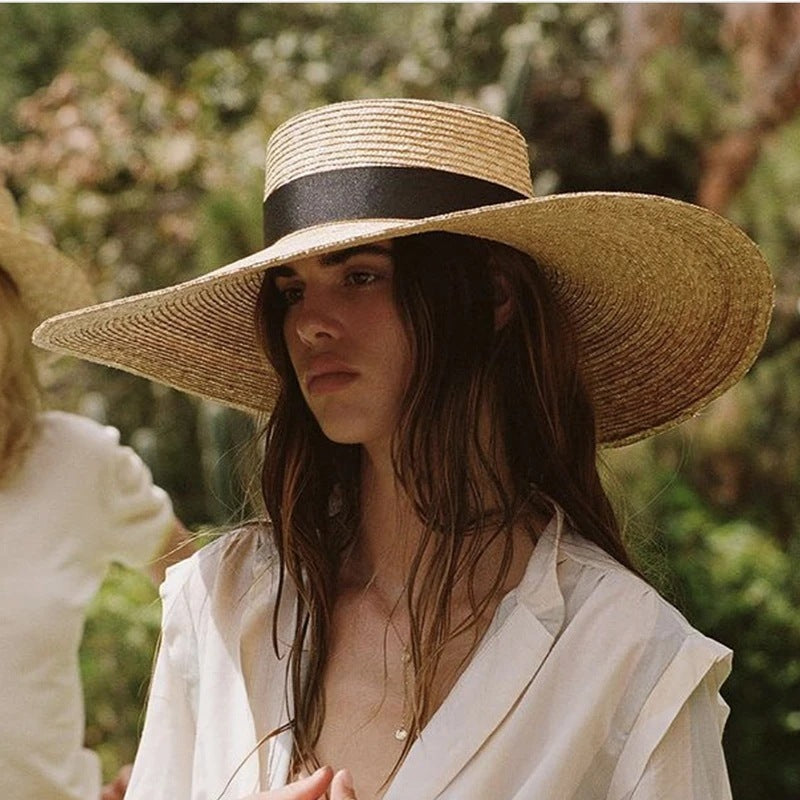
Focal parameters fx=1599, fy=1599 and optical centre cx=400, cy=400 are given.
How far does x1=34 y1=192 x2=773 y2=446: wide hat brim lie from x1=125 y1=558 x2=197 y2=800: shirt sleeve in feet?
1.22

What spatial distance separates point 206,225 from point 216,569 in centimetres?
437

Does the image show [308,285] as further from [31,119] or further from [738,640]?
[31,119]

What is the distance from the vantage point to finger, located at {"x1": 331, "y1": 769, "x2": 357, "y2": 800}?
1.72 m

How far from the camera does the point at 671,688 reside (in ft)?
5.73

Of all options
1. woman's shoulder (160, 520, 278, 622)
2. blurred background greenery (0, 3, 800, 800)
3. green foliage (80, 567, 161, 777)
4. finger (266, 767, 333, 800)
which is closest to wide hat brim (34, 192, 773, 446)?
woman's shoulder (160, 520, 278, 622)

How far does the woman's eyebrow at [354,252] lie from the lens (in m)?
1.89

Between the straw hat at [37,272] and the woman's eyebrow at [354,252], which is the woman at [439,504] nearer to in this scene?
the woman's eyebrow at [354,252]

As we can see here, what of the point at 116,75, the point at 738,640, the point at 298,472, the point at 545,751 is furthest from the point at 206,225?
the point at 545,751

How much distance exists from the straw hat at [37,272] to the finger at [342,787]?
1427 millimetres

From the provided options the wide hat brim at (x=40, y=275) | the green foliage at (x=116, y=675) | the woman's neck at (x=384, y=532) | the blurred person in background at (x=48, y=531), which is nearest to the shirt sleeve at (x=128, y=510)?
the blurred person in background at (x=48, y=531)

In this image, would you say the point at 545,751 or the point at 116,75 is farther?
the point at 116,75

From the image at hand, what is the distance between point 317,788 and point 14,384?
134 cm

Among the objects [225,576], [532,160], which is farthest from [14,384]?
[532,160]

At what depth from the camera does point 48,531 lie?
273cm
